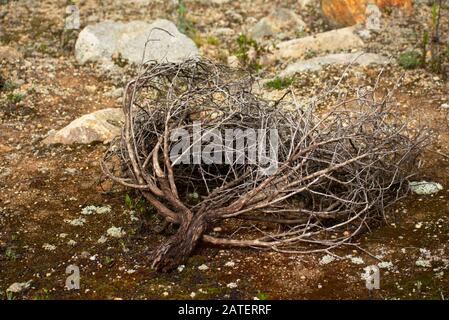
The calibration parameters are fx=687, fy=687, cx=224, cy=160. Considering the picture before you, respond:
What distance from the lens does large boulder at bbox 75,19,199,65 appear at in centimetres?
960

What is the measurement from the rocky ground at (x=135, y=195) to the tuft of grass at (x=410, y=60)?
0.09 metres

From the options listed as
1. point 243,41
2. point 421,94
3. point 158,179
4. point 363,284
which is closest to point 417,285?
point 363,284

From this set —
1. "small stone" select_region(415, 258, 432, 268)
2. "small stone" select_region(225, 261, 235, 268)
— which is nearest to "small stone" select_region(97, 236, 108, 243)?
"small stone" select_region(225, 261, 235, 268)

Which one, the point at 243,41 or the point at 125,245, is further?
the point at 243,41

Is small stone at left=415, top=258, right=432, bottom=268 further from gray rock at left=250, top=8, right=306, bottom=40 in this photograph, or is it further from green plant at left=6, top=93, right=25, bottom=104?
gray rock at left=250, top=8, right=306, bottom=40

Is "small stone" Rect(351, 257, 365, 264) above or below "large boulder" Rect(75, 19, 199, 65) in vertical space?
below

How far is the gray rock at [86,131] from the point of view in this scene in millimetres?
7715

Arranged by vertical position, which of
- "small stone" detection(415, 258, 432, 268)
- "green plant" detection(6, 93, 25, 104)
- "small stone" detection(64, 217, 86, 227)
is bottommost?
"small stone" detection(415, 258, 432, 268)

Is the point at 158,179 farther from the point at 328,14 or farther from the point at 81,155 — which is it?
the point at 328,14

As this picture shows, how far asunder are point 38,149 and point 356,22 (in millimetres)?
5104

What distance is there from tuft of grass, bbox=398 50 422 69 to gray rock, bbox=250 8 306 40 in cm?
193

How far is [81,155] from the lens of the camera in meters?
7.48
